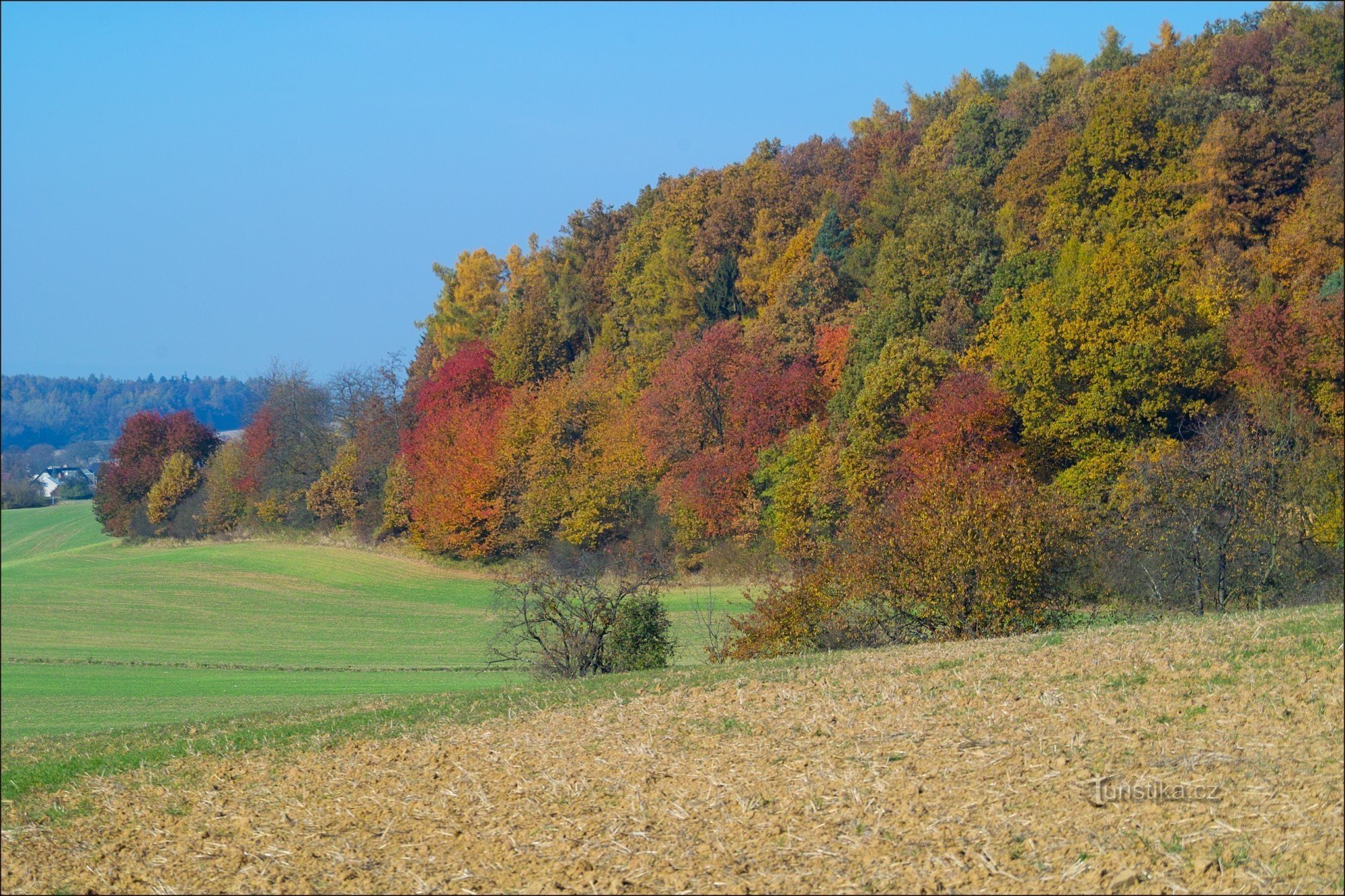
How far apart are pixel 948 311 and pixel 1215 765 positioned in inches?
1723

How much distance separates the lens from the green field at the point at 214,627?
29.9 meters

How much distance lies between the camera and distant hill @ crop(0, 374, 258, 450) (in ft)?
87.8

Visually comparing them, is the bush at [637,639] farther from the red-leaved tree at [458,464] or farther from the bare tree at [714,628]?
the red-leaved tree at [458,464]

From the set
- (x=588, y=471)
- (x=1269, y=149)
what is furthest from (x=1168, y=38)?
(x=588, y=471)

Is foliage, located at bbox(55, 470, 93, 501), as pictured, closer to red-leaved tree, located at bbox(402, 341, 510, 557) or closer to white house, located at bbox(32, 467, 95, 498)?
white house, located at bbox(32, 467, 95, 498)

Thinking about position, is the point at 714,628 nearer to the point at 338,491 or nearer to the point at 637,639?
the point at 637,639

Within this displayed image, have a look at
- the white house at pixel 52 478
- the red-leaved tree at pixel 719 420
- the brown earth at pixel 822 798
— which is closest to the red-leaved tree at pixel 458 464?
the red-leaved tree at pixel 719 420

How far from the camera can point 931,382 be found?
4441cm

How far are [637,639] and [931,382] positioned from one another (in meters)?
26.0

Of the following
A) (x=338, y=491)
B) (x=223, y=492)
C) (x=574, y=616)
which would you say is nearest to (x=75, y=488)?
(x=574, y=616)

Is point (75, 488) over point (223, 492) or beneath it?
over

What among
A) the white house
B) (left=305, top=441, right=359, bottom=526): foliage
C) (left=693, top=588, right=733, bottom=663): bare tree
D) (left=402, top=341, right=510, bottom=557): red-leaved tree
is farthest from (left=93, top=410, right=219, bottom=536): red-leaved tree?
(left=693, top=588, right=733, bottom=663): bare tree

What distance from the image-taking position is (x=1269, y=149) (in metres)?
41.2

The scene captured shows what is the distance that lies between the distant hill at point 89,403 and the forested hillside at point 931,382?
10.9 feet
